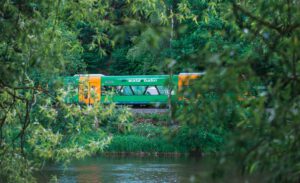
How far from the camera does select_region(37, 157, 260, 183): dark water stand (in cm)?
1888

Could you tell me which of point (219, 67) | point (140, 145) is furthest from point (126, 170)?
point (219, 67)

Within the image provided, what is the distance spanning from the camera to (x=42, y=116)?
873 cm

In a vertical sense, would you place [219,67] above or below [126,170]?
above

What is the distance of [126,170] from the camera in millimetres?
20750

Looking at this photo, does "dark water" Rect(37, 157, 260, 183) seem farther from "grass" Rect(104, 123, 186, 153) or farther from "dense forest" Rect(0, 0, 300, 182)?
"dense forest" Rect(0, 0, 300, 182)

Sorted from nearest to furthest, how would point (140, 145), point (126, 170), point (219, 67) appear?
point (219, 67), point (126, 170), point (140, 145)

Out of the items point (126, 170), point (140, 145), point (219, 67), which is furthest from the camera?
point (140, 145)

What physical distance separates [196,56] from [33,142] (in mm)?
4508

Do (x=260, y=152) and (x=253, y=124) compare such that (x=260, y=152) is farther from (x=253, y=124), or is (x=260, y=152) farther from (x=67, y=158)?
(x=67, y=158)

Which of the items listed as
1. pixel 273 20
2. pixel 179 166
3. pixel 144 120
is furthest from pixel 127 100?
pixel 273 20

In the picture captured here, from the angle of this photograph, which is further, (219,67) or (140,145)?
(140,145)

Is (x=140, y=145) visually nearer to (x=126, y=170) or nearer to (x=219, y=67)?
(x=126, y=170)

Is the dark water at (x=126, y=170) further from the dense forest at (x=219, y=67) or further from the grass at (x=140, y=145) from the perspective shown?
the dense forest at (x=219, y=67)

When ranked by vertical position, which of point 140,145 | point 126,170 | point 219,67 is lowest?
point 126,170
